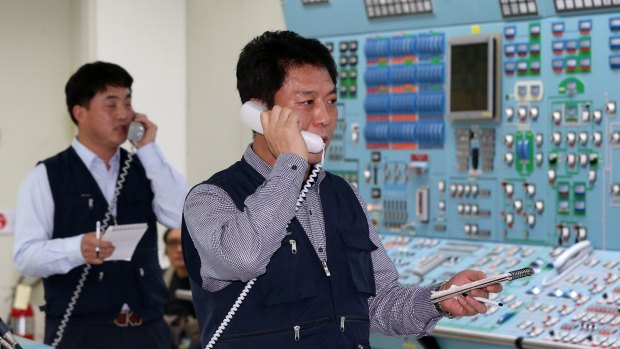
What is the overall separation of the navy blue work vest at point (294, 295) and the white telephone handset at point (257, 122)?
104 millimetres

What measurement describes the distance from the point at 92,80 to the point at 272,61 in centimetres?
196

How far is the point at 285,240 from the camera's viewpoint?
7.33 ft

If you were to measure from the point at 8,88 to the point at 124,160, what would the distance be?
2732 millimetres

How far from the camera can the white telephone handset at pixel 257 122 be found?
2213mm

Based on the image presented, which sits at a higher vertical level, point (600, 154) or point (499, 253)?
point (600, 154)

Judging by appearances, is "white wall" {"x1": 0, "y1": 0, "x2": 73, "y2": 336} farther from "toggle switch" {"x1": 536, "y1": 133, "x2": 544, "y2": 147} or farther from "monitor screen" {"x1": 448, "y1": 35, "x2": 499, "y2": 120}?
"toggle switch" {"x1": 536, "y1": 133, "x2": 544, "y2": 147}

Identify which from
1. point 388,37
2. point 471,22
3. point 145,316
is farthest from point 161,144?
point 145,316

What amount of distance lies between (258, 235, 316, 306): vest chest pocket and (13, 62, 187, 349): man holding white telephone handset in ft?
5.30

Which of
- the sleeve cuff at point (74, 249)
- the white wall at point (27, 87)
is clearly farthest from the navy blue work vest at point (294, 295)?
the white wall at point (27, 87)

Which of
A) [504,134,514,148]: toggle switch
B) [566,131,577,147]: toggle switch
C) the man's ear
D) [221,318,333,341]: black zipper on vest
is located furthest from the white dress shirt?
[566,131,577,147]: toggle switch

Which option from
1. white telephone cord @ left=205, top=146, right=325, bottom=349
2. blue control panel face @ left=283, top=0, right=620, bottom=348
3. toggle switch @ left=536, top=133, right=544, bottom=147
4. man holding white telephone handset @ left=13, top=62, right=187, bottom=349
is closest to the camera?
white telephone cord @ left=205, top=146, right=325, bottom=349

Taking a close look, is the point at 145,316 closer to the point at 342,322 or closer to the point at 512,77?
the point at 342,322

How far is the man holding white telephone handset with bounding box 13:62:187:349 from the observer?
151 inches

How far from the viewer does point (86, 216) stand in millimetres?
3943
